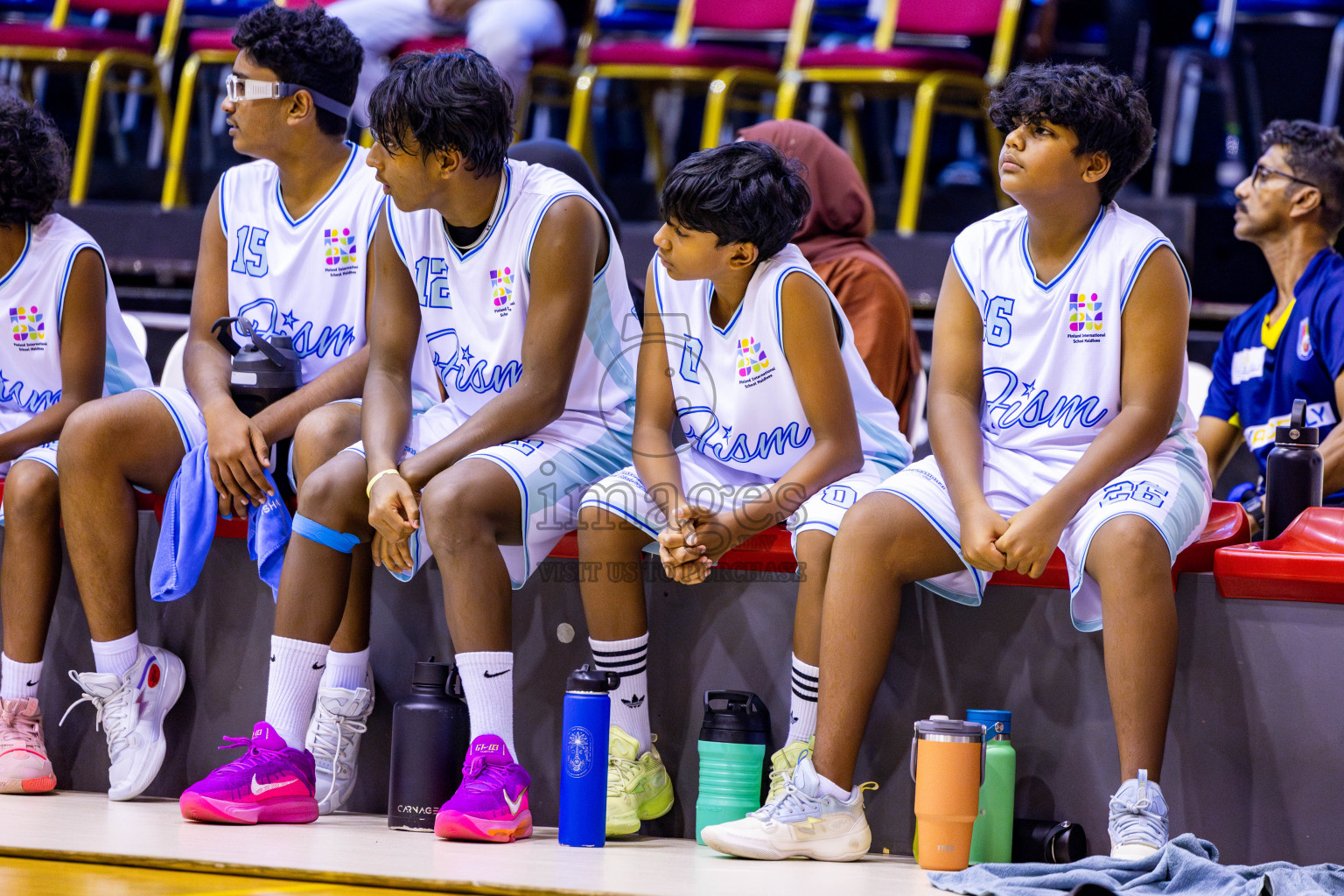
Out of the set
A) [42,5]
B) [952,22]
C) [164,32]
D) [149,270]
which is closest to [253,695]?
[149,270]

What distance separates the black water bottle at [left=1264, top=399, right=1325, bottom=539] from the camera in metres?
2.73

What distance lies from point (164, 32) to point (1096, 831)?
4.61 m

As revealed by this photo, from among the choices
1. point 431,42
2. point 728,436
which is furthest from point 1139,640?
point 431,42

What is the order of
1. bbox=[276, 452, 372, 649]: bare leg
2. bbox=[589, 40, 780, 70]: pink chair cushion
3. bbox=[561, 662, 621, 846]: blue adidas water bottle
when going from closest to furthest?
bbox=[561, 662, 621, 846]: blue adidas water bottle → bbox=[276, 452, 372, 649]: bare leg → bbox=[589, 40, 780, 70]: pink chair cushion

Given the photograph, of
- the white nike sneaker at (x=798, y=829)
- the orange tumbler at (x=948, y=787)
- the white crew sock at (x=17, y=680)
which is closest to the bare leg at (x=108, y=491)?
the white crew sock at (x=17, y=680)

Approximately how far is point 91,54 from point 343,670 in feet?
11.2

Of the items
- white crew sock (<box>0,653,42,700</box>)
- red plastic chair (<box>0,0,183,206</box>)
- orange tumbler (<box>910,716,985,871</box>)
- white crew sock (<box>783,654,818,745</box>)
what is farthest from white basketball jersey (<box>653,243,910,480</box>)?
red plastic chair (<box>0,0,183,206</box>)

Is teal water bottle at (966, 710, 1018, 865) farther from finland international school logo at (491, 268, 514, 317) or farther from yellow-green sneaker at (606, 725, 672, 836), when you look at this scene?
finland international school logo at (491, 268, 514, 317)

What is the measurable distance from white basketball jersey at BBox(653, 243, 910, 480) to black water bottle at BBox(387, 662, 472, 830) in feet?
2.17

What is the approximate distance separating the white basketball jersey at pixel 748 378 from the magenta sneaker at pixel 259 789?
901 mm

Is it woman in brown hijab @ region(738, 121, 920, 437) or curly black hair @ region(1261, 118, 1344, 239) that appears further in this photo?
curly black hair @ region(1261, 118, 1344, 239)

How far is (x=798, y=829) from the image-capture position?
2.33m

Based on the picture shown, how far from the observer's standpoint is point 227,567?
2.91 meters

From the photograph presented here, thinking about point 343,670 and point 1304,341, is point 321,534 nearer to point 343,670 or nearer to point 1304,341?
point 343,670
